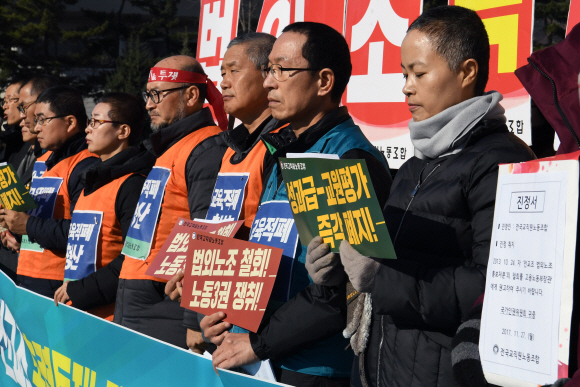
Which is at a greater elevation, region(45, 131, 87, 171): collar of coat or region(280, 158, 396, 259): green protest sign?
region(45, 131, 87, 171): collar of coat

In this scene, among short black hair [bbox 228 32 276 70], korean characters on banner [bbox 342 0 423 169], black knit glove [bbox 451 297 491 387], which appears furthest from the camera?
korean characters on banner [bbox 342 0 423 169]

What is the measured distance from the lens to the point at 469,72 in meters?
1.95

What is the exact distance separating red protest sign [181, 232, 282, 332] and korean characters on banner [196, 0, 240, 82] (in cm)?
357

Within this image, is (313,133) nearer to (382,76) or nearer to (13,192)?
(382,76)

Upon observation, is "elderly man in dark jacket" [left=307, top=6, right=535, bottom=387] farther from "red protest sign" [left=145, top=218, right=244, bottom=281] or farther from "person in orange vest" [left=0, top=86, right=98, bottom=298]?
"person in orange vest" [left=0, top=86, right=98, bottom=298]

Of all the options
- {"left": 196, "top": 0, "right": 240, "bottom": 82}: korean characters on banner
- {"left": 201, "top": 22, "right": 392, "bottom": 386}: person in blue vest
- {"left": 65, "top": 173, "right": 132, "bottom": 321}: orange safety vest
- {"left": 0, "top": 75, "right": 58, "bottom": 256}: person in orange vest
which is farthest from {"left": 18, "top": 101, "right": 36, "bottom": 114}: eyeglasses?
{"left": 201, "top": 22, "right": 392, "bottom": 386}: person in blue vest

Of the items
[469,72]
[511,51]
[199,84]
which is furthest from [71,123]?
[469,72]

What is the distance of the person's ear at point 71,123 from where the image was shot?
4.91 metres

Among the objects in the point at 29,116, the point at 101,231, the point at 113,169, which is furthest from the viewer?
the point at 29,116

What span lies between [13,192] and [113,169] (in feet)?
2.66

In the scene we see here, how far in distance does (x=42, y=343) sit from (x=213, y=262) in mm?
1437

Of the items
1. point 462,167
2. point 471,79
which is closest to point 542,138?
point 471,79

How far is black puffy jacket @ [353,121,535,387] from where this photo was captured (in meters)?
1.68

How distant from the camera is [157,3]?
35.6 metres
